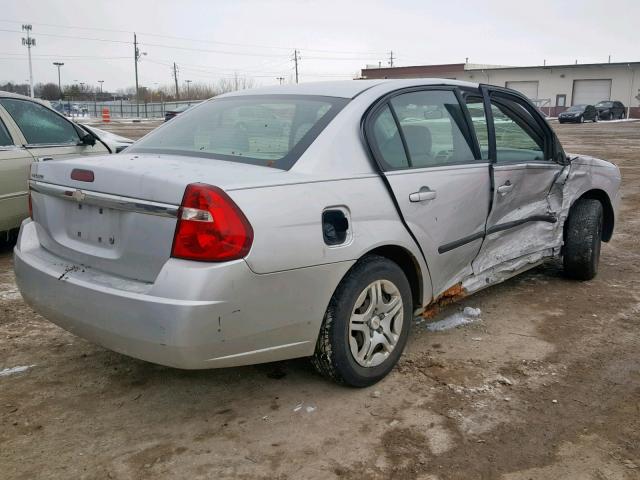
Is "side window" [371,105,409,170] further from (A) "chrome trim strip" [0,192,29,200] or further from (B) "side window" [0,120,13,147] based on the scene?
(B) "side window" [0,120,13,147]

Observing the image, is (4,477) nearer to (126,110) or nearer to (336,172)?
(336,172)

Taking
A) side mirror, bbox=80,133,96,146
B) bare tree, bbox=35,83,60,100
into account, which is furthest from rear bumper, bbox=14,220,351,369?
bare tree, bbox=35,83,60,100

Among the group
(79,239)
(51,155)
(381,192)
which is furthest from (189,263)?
(51,155)

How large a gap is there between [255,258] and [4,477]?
1.34m

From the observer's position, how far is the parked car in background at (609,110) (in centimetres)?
4338

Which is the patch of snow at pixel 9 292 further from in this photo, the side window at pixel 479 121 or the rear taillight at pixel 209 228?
the side window at pixel 479 121

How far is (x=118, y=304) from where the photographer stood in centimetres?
260

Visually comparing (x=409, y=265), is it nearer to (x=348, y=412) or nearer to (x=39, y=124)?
(x=348, y=412)

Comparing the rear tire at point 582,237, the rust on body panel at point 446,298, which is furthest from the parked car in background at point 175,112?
the rear tire at point 582,237

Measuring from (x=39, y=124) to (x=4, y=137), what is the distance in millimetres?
493

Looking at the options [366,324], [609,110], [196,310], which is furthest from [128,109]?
[196,310]

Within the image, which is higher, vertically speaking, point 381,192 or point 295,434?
→ point 381,192

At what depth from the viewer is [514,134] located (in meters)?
4.45

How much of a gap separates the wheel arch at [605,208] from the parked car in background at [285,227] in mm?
1174
